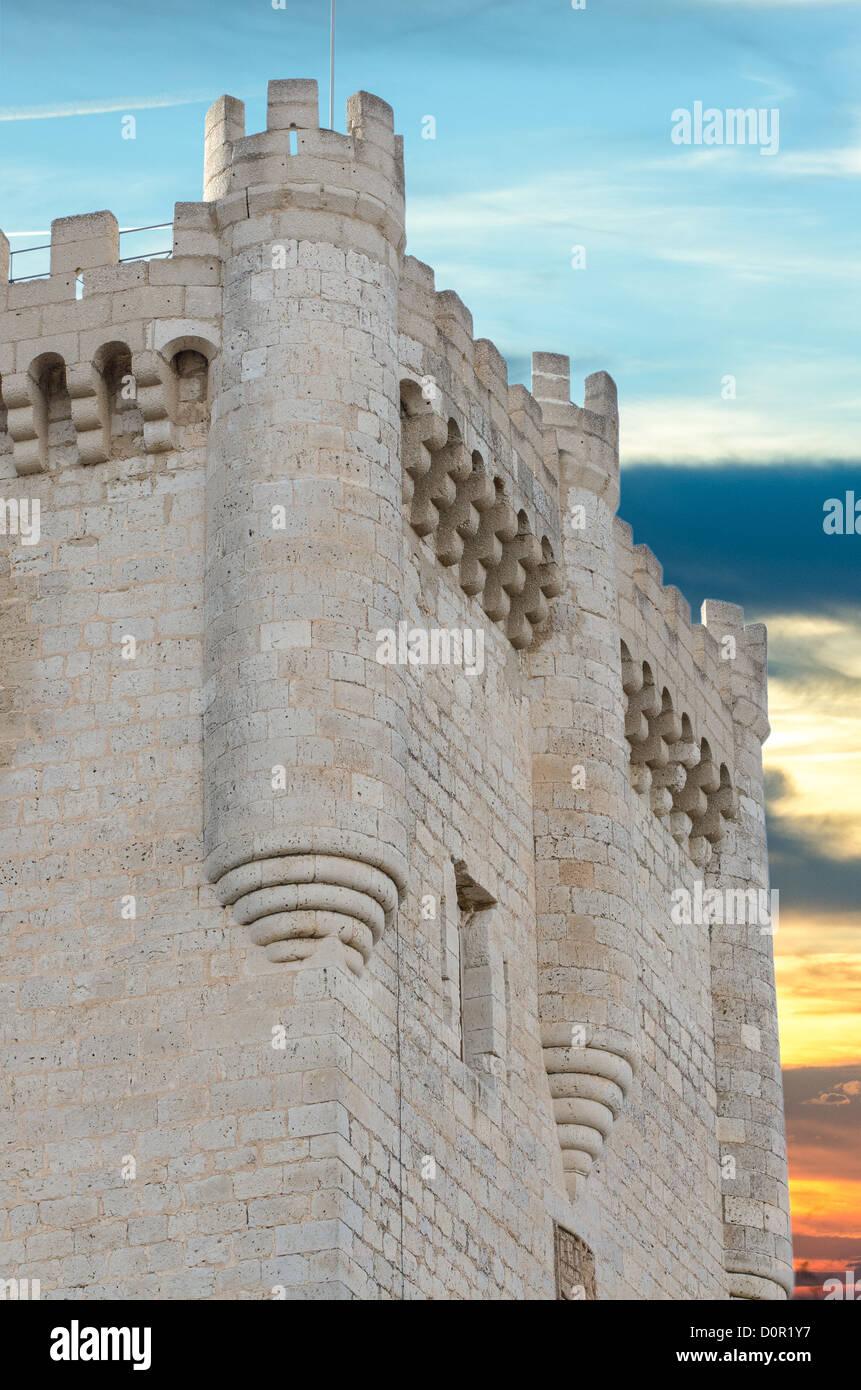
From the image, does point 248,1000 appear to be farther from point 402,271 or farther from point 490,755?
point 402,271

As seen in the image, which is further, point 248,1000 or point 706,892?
point 706,892

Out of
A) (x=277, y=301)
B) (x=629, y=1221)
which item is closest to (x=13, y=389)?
(x=277, y=301)

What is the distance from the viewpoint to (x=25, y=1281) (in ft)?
61.8

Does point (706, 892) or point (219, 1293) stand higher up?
point (706, 892)

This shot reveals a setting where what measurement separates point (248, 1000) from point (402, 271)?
19.2ft

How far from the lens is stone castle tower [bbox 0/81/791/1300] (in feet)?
62.2

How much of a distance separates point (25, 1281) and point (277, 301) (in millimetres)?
6542

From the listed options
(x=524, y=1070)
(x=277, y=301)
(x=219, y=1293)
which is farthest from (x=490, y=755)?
(x=219, y=1293)

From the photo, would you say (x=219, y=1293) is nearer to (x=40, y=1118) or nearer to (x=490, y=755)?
(x=40, y=1118)

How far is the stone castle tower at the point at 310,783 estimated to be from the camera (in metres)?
19.0

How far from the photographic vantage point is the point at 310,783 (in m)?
19.3
